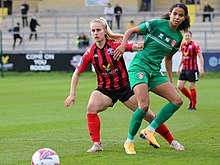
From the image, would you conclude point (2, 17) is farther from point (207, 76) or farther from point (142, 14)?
point (207, 76)

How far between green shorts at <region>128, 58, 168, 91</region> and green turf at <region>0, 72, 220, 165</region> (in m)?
1.02

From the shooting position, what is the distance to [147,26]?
9.88 metres

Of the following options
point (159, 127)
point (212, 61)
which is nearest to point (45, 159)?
point (159, 127)

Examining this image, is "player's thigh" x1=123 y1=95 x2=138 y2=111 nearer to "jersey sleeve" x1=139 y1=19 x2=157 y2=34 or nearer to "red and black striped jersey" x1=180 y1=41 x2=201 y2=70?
"jersey sleeve" x1=139 y1=19 x2=157 y2=34

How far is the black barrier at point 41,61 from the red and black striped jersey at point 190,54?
16432 mm

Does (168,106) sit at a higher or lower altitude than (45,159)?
higher

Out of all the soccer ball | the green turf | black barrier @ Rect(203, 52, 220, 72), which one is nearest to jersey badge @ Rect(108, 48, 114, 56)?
the green turf

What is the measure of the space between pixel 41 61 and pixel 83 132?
2276 centimetres

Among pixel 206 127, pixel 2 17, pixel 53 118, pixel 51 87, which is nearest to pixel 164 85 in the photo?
pixel 206 127

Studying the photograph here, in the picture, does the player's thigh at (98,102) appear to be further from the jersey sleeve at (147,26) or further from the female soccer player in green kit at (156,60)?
the jersey sleeve at (147,26)

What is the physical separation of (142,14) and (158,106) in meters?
23.5

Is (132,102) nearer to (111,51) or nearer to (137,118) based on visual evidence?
(137,118)

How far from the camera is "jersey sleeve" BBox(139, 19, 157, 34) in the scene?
9.85 m

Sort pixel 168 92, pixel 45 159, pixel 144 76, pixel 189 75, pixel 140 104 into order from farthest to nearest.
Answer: pixel 189 75
pixel 168 92
pixel 144 76
pixel 140 104
pixel 45 159
